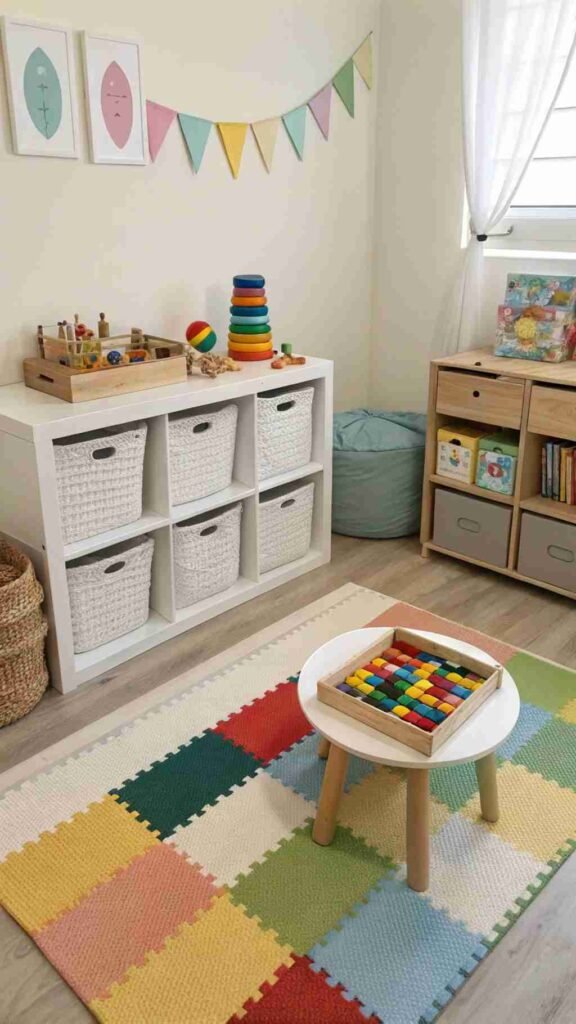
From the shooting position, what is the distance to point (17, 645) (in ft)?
6.49

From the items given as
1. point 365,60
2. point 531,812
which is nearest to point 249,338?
point 365,60

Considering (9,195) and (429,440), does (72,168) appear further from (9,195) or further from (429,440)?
(429,440)

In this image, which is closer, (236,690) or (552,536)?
(236,690)

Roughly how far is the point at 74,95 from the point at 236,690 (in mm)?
1727

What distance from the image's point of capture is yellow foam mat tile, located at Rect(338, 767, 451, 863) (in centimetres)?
170

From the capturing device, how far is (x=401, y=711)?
61.6 inches

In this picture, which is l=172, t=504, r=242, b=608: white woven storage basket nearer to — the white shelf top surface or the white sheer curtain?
the white shelf top surface

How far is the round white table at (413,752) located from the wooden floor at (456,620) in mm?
219

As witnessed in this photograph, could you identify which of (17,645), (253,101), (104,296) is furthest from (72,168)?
(17,645)

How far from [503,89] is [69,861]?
8.88 feet

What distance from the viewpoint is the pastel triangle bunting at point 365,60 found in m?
3.11

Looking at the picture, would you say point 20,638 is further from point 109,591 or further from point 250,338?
point 250,338

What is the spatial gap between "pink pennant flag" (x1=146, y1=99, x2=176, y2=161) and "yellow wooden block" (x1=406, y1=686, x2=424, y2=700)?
6.01 feet

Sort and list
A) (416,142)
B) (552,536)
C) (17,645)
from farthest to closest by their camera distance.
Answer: (416,142)
(552,536)
(17,645)
